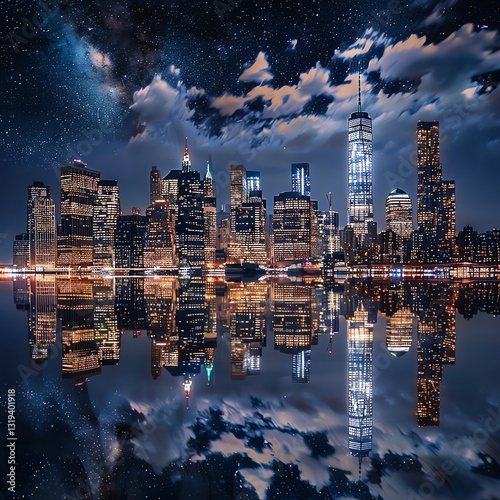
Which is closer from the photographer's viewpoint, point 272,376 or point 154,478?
point 154,478

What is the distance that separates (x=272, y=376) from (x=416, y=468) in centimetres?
223

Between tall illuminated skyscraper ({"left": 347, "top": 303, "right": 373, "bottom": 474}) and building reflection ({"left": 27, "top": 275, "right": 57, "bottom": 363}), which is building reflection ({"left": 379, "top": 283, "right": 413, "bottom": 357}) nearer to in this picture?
tall illuminated skyscraper ({"left": 347, "top": 303, "right": 373, "bottom": 474})

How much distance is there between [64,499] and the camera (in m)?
2.49

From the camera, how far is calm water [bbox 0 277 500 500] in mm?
2631

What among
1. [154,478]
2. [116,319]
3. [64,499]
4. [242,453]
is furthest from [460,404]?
[116,319]

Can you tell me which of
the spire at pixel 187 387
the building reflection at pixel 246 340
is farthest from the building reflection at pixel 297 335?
the spire at pixel 187 387

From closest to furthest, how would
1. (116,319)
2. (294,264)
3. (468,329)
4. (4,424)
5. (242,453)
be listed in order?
1. (242,453)
2. (4,424)
3. (468,329)
4. (116,319)
5. (294,264)

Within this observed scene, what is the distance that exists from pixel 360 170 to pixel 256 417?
5496 inches

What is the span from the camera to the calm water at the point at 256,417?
8.63 ft

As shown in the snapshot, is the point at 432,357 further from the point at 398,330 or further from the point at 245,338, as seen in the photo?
the point at 245,338

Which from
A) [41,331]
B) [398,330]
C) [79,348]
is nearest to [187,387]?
[79,348]

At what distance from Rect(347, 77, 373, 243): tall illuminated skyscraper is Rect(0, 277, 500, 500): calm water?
431ft

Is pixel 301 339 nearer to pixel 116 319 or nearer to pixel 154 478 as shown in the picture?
pixel 116 319

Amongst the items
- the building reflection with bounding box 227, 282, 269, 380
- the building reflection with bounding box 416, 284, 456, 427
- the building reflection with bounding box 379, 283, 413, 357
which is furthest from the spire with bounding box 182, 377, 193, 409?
the building reflection with bounding box 379, 283, 413, 357
